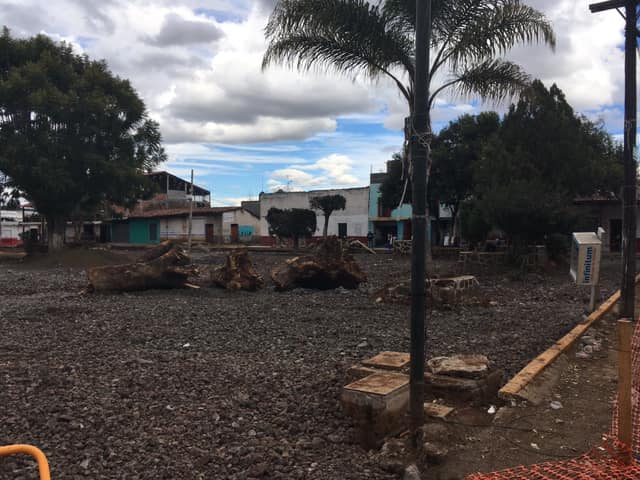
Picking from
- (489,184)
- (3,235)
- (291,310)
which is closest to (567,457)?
(291,310)

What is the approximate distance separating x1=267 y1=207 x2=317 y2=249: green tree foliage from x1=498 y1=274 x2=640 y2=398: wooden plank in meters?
28.0

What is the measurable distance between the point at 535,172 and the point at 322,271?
8996mm

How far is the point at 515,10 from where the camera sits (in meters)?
11.7

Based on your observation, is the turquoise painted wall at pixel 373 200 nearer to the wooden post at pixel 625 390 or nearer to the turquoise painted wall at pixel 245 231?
the turquoise painted wall at pixel 245 231

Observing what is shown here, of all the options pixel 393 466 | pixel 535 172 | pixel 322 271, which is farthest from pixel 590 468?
pixel 535 172

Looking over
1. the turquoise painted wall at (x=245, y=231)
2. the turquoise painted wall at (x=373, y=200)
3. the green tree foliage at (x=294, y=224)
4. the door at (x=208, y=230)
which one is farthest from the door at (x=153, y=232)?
the turquoise painted wall at (x=373, y=200)

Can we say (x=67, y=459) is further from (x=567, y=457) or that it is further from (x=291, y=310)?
(x=291, y=310)

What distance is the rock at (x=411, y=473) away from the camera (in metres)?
3.52

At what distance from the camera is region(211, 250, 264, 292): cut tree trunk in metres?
13.8

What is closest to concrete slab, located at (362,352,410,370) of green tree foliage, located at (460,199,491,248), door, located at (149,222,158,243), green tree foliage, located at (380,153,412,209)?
green tree foliage, located at (460,199,491,248)

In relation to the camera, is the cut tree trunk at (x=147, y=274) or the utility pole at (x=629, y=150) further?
the cut tree trunk at (x=147, y=274)

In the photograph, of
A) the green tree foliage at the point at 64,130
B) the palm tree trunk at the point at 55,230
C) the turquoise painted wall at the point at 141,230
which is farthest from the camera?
the turquoise painted wall at the point at 141,230

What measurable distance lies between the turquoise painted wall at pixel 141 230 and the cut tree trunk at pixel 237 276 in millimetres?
38954

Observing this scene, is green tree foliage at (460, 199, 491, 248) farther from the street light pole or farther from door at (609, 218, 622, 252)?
the street light pole
